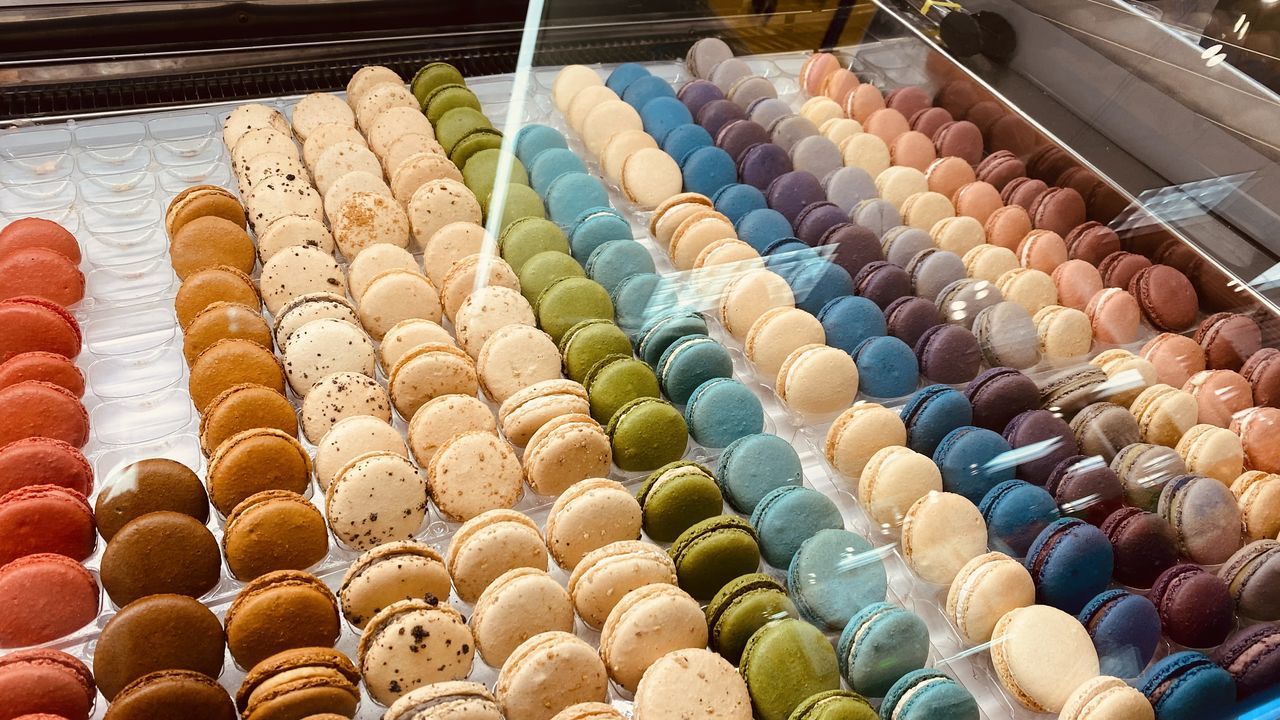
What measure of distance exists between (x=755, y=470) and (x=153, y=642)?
1.06 meters

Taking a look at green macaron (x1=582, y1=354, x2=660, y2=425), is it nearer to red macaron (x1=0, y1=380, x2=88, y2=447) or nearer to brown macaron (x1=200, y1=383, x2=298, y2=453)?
brown macaron (x1=200, y1=383, x2=298, y2=453)

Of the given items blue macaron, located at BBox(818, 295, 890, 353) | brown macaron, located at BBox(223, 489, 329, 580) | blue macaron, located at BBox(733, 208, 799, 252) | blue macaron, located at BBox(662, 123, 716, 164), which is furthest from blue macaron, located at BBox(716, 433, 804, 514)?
blue macaron, located at BBox(662, 123, 716, 164)

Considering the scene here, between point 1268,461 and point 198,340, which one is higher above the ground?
point 1268,461

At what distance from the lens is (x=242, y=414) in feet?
6.03

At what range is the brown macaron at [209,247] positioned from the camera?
7.15 ft

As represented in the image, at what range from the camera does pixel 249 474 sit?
68.9 inches

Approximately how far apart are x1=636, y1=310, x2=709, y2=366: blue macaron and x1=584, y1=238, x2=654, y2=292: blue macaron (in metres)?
0.16

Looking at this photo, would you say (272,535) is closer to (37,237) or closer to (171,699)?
(171,699)

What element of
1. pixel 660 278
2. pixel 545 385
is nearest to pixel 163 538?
pixel 545 385

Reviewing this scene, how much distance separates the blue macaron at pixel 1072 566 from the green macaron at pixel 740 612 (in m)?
0.48

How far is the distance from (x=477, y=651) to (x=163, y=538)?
0.55 m

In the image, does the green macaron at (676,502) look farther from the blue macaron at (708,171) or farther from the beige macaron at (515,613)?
the blue macaron at (708,171)

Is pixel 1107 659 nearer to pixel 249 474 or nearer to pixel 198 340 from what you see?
pixel 249 474

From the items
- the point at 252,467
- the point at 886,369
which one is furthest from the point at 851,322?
the point at 252,467
